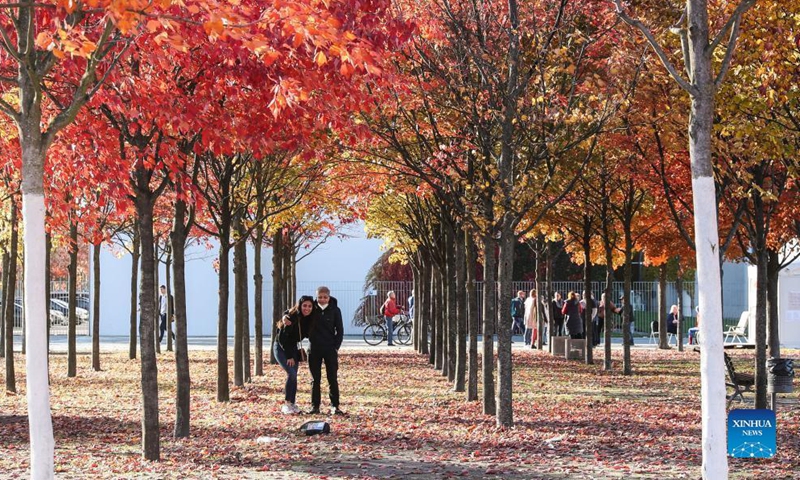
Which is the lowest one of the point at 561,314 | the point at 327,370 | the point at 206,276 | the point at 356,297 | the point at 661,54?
the point at 327,370

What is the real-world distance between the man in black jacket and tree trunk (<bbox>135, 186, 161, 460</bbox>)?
12.8ft

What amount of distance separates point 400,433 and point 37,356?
6028mm

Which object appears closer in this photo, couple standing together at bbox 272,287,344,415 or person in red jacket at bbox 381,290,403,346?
couple standing together at bbox 272,287,344,415

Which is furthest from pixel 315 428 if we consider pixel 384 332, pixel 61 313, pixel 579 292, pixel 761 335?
pixel 61 313

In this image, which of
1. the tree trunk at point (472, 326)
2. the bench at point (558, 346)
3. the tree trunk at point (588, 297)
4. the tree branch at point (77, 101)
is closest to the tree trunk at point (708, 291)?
the tree branch at point (77, 101)

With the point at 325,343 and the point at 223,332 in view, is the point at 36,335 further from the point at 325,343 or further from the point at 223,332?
the point at 223,332

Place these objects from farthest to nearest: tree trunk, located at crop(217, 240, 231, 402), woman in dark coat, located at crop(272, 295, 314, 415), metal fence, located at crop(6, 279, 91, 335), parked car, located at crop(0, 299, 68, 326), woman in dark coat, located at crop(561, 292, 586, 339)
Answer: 1. parked car, located at crop(0, 299, 68, 326)
2. metal fence, located at crop(6, 279, 91, 335)
3. woman in dark coat, located at crop(561, 292, 586, 339)
4. tree trunk, located at crop(217, 240, 231, 402)
5. woman in dark coat, located at crop(272, 295, 314, 415)

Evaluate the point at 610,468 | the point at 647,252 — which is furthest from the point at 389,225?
the point at 610,468

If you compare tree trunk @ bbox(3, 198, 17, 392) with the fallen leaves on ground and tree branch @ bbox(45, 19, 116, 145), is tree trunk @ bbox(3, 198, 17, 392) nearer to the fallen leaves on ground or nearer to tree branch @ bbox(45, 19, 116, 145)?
the fallen leaves on ground

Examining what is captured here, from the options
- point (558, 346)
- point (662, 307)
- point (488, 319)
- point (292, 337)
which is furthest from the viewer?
point (662, 307)

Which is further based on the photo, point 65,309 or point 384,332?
point 65,309

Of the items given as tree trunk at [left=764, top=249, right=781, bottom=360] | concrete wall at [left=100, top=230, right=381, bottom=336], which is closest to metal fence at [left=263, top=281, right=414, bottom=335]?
concrete wall at [left=100, top=230, right=381, bottom=336]

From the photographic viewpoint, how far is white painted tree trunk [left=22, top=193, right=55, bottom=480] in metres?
6.82

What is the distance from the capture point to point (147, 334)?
10.2 metres
